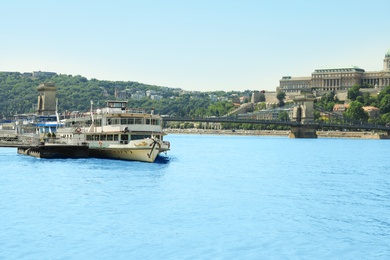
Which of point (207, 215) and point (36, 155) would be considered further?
point (36, 155)

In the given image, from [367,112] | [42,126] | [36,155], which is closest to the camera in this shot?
[36,155]

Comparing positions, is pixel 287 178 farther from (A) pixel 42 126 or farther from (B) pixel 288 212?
(A) pixel 42 126

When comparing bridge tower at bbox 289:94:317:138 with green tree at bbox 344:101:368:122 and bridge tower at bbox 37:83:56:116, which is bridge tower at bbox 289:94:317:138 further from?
bridge tower at bbox 37:83:56:116

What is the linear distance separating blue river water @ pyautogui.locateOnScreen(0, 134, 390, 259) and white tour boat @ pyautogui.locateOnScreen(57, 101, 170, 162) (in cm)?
499

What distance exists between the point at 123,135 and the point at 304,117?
337ft

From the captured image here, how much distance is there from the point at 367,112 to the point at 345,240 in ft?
460

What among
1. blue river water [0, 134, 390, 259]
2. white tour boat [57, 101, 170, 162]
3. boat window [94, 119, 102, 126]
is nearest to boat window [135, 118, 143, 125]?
white tour boat [57, 101, 170, 162]

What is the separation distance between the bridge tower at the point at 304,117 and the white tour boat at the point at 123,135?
86.6 m

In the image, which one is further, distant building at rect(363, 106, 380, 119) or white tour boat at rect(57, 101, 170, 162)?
distant building at rect(363, 106, 380, 119)

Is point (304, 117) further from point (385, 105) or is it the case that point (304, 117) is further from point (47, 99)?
point (47, 99)

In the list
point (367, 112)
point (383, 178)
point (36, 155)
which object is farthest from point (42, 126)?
point (367, 112)

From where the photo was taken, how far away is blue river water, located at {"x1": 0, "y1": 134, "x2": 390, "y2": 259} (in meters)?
18.2

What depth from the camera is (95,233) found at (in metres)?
19.9

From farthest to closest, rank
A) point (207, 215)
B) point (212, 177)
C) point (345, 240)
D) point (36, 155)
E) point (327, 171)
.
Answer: point (36, 155) → point (327, 171) → point (212, 177) → point (207, 215) → point (345, 240)
